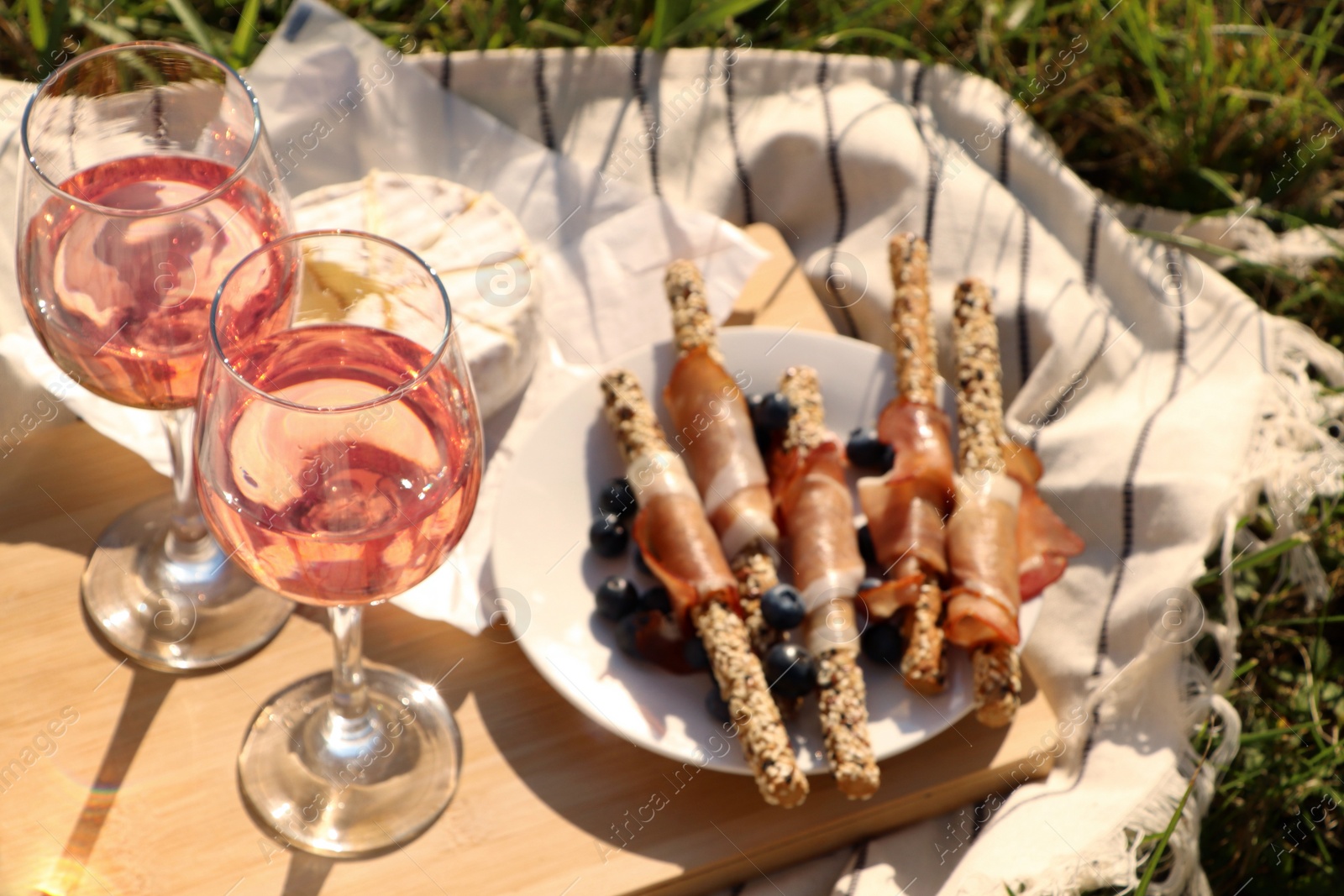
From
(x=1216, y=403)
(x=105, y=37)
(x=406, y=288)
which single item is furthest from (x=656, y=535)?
(x=105, y=37)

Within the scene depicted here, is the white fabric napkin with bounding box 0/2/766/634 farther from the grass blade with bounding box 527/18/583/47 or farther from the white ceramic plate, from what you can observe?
the grass blade with bounding box 527/18/583/47

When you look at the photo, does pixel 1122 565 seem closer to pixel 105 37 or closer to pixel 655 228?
pixel 655 228

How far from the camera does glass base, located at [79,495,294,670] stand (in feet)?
4.70

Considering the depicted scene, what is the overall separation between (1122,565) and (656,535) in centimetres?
68

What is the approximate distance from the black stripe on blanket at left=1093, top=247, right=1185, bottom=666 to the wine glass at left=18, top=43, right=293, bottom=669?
1.17 m

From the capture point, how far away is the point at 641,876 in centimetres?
136

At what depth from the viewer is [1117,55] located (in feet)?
7.66

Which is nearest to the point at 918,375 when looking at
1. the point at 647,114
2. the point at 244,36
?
the point at 647,114

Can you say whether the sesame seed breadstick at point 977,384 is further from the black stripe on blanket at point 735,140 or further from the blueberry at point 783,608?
the black stripe on blanket at point 735,140

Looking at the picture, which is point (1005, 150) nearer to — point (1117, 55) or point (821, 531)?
point (1117, 55)

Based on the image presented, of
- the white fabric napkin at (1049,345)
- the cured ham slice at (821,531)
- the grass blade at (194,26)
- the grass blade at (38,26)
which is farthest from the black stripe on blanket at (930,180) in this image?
the grass blade at (38,26)

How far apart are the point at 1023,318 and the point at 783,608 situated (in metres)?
0.73

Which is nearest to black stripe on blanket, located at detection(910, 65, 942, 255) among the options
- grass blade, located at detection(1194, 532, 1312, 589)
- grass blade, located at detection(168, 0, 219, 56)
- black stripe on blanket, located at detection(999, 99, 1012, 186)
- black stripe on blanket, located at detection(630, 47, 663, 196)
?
black stripe on blanket, located at detection(999, 99, 1012, 186)

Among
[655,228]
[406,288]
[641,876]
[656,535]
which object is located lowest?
[641,876]
